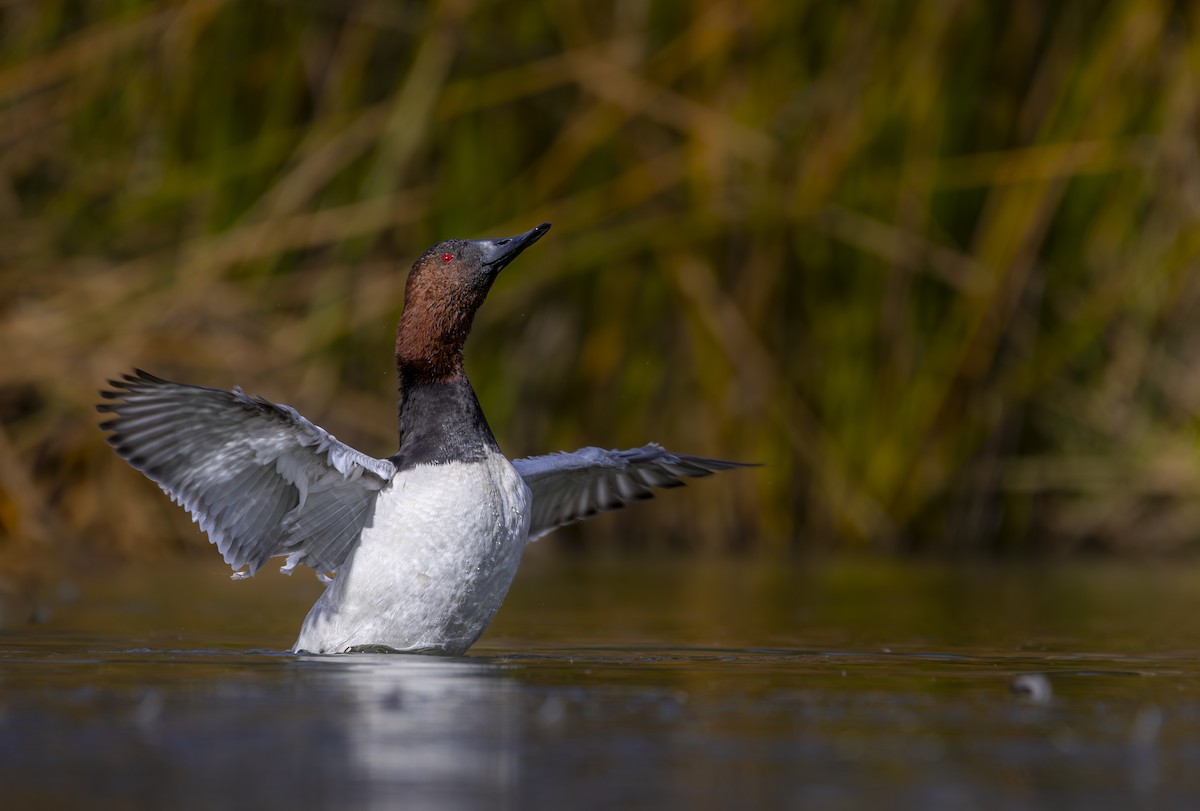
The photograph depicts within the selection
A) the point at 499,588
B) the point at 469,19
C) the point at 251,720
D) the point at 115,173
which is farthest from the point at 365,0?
the point at 251,720

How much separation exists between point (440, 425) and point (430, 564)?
0.52 metres

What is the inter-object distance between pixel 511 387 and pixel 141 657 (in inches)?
203

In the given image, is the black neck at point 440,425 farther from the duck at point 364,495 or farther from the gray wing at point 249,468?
the gray wing at point 249,468

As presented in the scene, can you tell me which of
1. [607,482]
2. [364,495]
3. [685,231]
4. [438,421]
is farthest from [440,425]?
[685,231]

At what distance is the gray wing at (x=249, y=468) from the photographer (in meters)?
5.29

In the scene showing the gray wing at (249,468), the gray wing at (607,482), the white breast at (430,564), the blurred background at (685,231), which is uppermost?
the blurred background at (685,231)

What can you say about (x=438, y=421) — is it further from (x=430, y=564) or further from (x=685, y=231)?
(x=685, y=231)

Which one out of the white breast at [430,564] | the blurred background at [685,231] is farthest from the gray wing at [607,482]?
the blurred background at [685,231]

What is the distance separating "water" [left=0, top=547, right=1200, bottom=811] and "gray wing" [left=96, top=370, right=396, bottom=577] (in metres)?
0.37

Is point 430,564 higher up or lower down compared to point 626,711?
higher up

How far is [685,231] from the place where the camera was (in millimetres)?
9820

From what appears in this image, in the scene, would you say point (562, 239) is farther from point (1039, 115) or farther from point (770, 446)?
point (1039, 115)

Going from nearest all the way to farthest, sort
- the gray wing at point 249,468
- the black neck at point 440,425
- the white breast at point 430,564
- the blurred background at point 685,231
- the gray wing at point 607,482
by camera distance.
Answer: the white breast at point 430,564 → the gray wing at point 249,468 → the black neck at point 440,425 → the gray wing at point 607,482 → the blurred background at point 685,231

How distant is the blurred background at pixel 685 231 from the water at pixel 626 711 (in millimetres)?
2757
